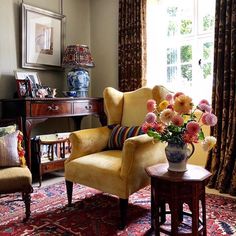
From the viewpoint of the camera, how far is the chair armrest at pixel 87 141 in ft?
7.84

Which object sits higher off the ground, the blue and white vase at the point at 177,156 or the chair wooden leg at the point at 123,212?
the blue and white vase at the point at 177,156

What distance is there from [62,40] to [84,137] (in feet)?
5.74

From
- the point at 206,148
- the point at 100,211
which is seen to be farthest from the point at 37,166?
the point at 206,148

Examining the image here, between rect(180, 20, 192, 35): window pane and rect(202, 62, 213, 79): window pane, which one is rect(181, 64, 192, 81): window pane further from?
rect(180, 20, 192, 35): window pane

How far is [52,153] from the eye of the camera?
10.3ft

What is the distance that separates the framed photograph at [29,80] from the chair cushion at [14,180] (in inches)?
45.5

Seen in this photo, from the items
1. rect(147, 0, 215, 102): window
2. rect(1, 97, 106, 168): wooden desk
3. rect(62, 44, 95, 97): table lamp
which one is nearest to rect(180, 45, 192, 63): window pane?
rect(147, 0, 215, 102): window

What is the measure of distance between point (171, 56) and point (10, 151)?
7.20ft

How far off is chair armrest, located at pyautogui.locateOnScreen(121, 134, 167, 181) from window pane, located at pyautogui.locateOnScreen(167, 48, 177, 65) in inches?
63.4

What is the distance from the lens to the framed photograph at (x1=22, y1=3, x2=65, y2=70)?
3.24 metres

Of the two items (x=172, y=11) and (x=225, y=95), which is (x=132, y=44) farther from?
(x=225, y=95)

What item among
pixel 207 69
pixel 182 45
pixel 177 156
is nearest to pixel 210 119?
pixel 177 156

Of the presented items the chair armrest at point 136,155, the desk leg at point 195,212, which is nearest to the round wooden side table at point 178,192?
the desk leg at point 195,212

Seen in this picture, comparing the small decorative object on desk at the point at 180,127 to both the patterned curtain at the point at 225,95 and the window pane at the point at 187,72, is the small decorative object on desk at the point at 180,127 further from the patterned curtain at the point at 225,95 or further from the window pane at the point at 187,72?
the window pane at the point at 187,72
